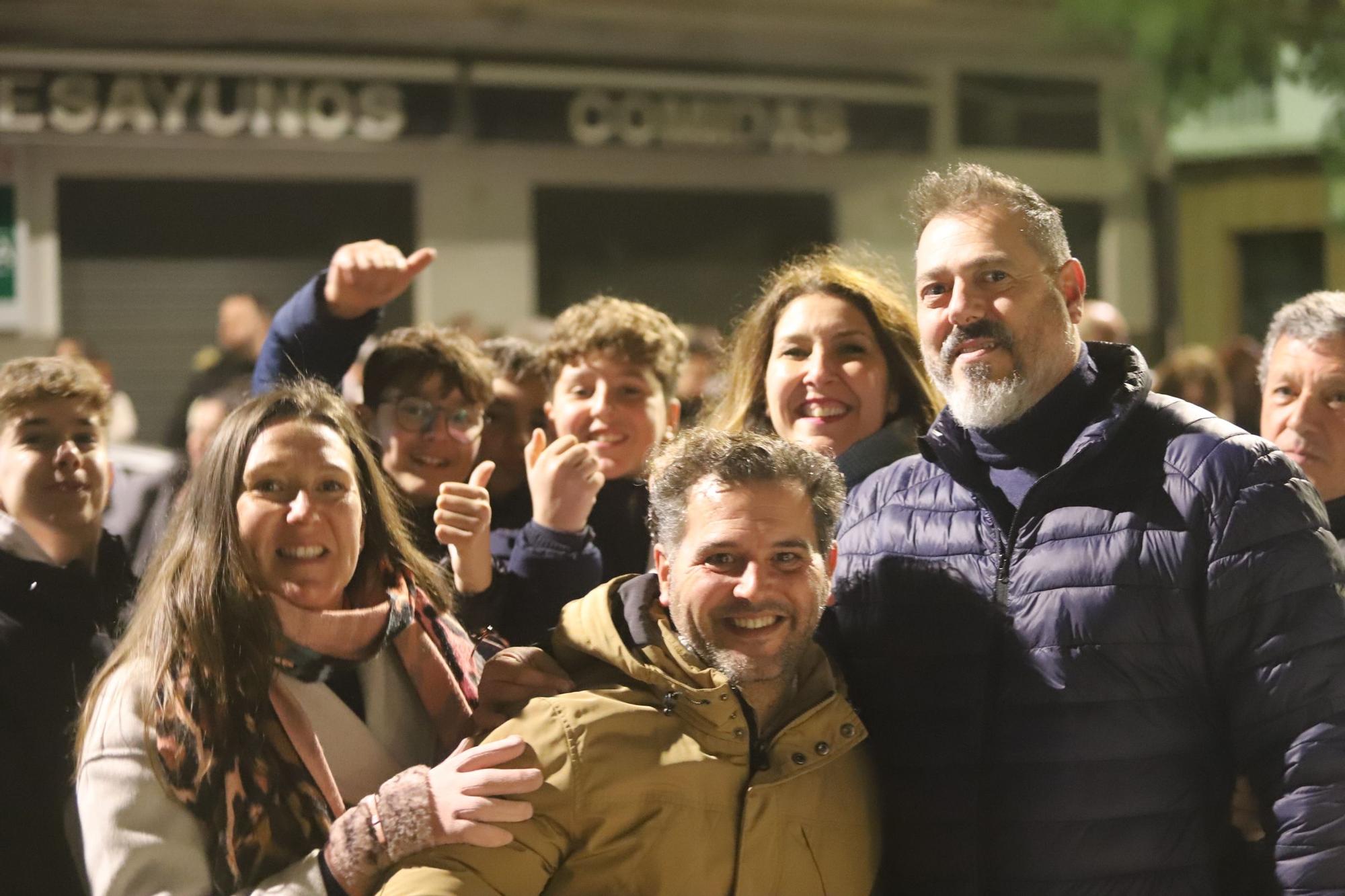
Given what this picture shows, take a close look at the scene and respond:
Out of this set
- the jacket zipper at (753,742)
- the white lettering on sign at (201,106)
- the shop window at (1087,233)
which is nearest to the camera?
the jacket zipper at (753,742)

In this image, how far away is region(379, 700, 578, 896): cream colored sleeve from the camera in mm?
2531

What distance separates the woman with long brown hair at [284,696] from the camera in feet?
8.48

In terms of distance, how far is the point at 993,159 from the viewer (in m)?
11.9

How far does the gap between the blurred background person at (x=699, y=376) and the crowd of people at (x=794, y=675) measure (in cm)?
120

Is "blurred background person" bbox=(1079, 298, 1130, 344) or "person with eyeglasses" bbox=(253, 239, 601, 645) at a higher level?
"blurred background person" bbox=(1079, 298, 1130, 344)

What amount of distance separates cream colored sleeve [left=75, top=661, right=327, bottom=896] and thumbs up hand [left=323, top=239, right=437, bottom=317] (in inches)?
53.9

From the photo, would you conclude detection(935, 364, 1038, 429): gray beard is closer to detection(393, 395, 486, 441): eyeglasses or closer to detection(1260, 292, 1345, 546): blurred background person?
detection(1260, 292, 1345, 546): blurred background person

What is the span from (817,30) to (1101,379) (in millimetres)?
9116

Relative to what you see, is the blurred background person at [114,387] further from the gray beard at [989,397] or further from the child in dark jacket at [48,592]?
the gray beard at [989,397]

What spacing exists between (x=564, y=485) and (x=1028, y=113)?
9.68 meters

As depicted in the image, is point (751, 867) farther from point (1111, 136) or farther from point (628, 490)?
point (1111, 136)

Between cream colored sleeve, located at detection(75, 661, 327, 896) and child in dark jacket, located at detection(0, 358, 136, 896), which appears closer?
cream colored sleeve, located at detection(75, 661, 327, 896)

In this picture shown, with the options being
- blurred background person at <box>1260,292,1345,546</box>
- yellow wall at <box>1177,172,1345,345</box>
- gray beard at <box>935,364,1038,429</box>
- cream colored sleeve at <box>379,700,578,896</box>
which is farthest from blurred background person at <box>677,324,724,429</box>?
yellow wall at <box>1177,172,1345,345</box>

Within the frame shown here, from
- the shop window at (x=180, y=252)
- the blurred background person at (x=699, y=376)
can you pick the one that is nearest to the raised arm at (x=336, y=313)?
the blurred background person at (x=699, y=376)
